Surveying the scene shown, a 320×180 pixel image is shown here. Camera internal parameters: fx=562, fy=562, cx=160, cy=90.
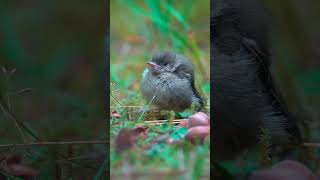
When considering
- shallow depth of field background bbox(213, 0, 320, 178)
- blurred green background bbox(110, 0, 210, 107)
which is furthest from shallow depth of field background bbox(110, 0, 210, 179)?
shallow depth of field background bbox(213, 0, 320, 178)

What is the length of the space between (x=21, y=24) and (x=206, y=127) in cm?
64

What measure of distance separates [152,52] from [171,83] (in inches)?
4.5

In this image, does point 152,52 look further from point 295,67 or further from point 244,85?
point 295,67

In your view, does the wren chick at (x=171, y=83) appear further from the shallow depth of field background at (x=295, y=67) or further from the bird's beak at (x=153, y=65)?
the shallow depth of field background at (x=295, y=67)

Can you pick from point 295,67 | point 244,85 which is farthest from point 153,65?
point 295,67

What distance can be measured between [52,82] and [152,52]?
326 millimetres

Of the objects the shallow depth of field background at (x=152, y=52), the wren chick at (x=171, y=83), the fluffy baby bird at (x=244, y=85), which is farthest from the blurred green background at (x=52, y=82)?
the fluffy baby bird at (x=244, y=85)

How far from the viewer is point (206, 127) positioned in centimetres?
170

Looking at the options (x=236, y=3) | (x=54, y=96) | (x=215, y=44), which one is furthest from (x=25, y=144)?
(x=236, y=3)

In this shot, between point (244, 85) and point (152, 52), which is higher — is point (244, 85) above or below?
below

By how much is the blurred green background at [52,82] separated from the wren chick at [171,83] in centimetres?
17

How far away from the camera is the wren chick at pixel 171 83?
178cm

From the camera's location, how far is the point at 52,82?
172 cm

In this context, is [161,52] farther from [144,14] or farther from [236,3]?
[236,3]
